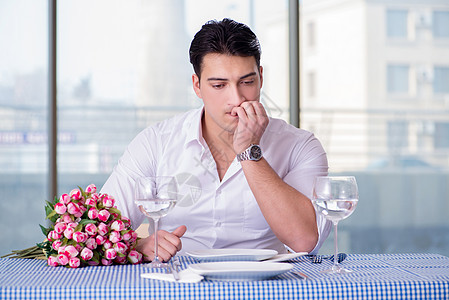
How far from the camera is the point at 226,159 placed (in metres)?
2.04

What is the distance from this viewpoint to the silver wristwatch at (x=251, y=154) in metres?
1.74

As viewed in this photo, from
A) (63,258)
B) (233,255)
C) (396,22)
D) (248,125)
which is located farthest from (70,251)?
(396,22)

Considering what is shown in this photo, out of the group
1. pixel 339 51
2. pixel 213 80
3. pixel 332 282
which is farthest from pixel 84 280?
pixel 339 51

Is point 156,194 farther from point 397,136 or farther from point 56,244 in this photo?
point 397,136

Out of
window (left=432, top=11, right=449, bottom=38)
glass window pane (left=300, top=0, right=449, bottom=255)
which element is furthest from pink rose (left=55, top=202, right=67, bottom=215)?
window (left=432, top=11, right=449, bottom=38)

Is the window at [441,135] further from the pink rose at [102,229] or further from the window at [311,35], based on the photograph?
the pink rose at [102,229]

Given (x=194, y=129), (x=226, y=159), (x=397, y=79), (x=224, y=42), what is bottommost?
(x=226, y=159)

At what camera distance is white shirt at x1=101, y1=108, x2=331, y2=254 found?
1.92 metres

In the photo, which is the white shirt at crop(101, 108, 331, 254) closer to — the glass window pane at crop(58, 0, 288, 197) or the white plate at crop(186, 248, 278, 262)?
the white plate at crop(186, 248, 278, 262)

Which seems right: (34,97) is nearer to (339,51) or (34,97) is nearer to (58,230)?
(339,51)

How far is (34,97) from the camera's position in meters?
3.65

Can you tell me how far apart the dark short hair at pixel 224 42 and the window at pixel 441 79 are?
2268 mm

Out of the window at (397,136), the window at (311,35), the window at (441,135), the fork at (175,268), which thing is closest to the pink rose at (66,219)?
the fork at (175,268)

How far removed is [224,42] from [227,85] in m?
0.16
